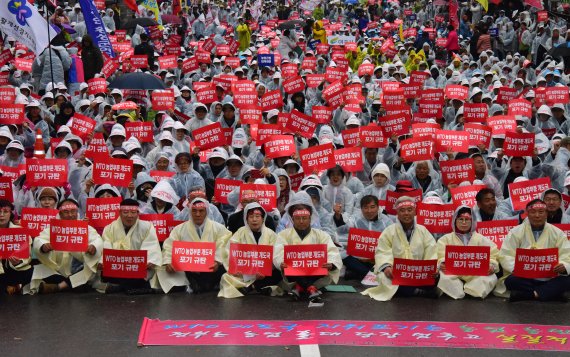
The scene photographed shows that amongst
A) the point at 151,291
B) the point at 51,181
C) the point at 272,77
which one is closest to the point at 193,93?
the point at 272,77

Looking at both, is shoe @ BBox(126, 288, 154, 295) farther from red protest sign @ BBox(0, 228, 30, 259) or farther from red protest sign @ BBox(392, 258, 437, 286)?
red protest sign @ BBox(392, 258, 437, 286)

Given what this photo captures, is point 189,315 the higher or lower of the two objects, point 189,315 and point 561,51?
the lower

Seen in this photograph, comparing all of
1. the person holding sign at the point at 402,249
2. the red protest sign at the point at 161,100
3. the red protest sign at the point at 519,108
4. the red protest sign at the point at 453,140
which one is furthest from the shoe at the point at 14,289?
the red protest sign at the point at 519,108

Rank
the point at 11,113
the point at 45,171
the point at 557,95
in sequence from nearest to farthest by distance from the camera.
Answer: the point at 45,171
the point at 11,113
the point at 557,95

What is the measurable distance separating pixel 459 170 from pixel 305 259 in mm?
3219

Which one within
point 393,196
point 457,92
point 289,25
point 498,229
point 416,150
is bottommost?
point 498,229

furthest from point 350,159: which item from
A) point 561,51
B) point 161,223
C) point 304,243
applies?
point 561,51

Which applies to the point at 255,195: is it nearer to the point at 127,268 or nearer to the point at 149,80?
the point at 127,268

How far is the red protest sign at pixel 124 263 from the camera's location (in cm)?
973

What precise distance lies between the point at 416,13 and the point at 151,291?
32.4 metres

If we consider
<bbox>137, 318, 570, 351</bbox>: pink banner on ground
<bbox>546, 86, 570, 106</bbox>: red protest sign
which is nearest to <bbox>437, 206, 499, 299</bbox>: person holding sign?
<bbox>137, 318, 570, 351</bbox>: pink banner on ground

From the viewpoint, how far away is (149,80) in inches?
648

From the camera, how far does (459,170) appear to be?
1189 cm

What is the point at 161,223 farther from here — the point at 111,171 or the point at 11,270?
the point at 11,270
